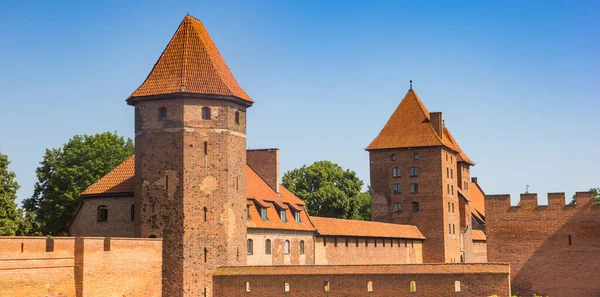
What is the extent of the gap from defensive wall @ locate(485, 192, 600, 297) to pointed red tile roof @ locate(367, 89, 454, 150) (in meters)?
15.5

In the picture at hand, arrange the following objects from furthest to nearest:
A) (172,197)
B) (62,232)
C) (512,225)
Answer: (62,232) → (512,225) → (172,197)

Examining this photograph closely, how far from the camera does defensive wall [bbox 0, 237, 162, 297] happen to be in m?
28.0

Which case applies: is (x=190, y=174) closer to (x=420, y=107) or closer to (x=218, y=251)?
(x=218, y=251)

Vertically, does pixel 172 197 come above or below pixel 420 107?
below

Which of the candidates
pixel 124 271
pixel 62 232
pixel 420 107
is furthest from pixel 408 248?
pixel 124 271

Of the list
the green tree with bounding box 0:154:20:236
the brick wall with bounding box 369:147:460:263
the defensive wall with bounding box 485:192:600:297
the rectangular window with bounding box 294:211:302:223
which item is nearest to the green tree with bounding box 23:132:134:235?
the green tree with bounding box 0:154:20:236

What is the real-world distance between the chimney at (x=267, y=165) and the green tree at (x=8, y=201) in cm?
1307

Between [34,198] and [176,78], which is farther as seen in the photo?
[34,198]

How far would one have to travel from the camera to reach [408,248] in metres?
→ 54.7

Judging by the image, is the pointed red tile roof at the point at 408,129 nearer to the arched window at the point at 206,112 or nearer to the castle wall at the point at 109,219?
the castle wall at the point at 109,219

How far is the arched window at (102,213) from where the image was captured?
130 ft

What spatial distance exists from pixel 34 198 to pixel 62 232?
13.0 ft

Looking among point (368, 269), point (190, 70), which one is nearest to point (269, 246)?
point (368, 269)

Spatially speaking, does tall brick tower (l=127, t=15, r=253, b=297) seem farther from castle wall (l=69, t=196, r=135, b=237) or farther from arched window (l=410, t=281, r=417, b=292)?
arched window (l=410, t=281, r=417, b=292)
